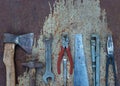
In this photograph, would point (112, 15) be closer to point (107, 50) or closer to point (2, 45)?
point (107, 50)

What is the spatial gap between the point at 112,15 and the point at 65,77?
35 centimetres

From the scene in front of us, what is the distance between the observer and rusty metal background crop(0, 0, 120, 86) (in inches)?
76.5

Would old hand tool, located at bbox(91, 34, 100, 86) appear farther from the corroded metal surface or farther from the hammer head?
the hammer head

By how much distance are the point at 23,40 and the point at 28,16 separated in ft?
0.38

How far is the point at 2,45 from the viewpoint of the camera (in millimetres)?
1938

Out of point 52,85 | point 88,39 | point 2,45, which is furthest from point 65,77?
point 2,45

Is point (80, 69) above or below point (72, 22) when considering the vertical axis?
below

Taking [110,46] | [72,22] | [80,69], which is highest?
[72,22]

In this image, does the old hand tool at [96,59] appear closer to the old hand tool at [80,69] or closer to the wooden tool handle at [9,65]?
the old hand tool at [80,69]

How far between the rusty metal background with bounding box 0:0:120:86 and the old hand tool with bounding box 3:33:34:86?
39 millimetres

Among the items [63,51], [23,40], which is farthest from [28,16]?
[63,51]

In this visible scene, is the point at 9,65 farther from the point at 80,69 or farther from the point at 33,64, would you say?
the point at 80,69

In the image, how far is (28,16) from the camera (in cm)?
195

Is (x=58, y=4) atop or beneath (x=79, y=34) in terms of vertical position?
atop
